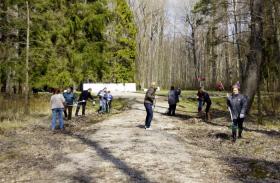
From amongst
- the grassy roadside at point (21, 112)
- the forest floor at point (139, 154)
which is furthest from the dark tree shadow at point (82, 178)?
the grassy roadside at point (21, 112)

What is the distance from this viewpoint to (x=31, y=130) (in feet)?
68.6

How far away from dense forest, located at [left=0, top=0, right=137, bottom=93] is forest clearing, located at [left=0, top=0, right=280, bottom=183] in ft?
0.27

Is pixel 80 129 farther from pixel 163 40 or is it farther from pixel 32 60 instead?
pixel 163 40

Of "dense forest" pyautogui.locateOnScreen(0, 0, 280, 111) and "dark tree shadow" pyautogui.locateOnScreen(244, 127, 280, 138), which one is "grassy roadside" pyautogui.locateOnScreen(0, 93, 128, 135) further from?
"dark tree shadow" pyautogui.locateOnScreen(244, 127, 280, 138)

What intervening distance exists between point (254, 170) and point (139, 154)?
3104 mm

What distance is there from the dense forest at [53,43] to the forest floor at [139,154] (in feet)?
28.5

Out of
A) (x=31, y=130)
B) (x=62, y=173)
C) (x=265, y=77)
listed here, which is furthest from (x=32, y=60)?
(x=62, y=173)

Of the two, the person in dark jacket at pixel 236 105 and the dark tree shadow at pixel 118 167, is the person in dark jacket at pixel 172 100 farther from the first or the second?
the dark tree shadow at pixel 118 167

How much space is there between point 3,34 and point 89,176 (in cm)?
2544

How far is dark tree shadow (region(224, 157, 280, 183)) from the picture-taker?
34.0 ft

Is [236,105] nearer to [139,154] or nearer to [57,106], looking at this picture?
[139,154]

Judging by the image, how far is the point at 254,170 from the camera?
37.4ft

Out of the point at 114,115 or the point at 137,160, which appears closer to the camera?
the point at 137,160

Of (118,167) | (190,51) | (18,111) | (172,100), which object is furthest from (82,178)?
(190,51)
